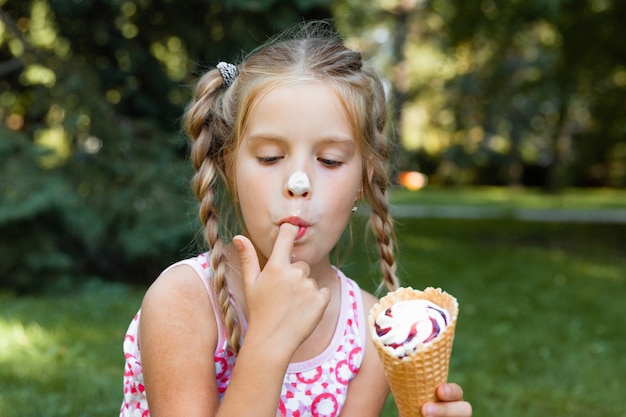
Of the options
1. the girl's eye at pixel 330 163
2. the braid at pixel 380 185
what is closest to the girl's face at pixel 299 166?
the girl's eye at pixel 330 163

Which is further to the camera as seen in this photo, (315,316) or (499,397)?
(499,397)

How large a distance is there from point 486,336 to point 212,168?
4.12 meters

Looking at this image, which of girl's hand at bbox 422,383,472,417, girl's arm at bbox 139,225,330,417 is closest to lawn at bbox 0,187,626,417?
girl's arm at bbox 139,225,330,417

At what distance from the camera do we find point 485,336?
5871 millimetres

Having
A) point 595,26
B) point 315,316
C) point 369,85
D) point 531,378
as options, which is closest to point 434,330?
point 315,316

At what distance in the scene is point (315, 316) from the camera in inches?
69.8

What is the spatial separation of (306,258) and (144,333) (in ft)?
1.55

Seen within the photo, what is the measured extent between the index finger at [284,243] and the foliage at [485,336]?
3.26ft

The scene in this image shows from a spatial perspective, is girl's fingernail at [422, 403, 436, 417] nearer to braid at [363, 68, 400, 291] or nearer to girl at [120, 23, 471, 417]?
girl at [120, 23, 471, 417]

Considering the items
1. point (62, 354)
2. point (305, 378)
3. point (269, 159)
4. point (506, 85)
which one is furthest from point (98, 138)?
point (506, 85)

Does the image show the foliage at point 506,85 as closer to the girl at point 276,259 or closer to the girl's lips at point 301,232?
the girl at point 276,259

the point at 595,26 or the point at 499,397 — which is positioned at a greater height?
the point at 595,26

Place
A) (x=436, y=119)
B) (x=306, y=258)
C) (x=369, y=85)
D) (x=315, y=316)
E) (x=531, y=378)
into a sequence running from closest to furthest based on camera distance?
(x=315, y=316), (x=306, y=258), (x=369, y=85), (x=531, y=378), (x=436, y=119)

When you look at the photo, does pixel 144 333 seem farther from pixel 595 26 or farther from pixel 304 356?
pixel 595 26
